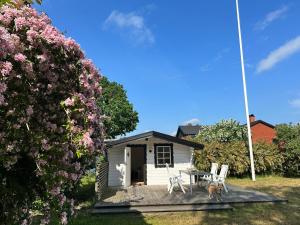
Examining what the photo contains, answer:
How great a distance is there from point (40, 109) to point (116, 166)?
13188mm

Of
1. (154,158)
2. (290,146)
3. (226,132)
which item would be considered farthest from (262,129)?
(154,158)

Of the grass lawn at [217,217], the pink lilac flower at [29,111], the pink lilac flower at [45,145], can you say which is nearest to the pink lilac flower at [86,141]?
the pink lilac flower at [45,145]

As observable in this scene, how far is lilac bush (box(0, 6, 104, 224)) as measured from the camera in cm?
368

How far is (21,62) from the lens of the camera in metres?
3.56

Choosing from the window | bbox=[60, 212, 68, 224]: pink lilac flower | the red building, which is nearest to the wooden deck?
the window

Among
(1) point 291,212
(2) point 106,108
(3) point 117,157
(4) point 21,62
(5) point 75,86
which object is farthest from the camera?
(2) point 106,108

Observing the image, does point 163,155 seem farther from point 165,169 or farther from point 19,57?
point 19,57

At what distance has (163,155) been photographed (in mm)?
17203

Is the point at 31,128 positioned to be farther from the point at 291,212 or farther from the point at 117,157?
the point at 117,157

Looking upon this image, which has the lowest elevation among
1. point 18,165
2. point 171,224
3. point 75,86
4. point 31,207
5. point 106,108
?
point 171,224

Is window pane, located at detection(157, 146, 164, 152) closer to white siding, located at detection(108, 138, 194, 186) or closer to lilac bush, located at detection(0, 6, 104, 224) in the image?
white siding, located at detection(108, 138, 194, 186)

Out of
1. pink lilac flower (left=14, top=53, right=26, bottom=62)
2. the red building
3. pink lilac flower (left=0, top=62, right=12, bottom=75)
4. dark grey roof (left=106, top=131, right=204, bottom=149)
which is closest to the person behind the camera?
pink lilac flower (left=0, top=62, right=12, bottom=75)

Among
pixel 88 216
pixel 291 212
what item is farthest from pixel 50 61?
pixel 291 212

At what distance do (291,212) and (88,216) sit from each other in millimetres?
6289
